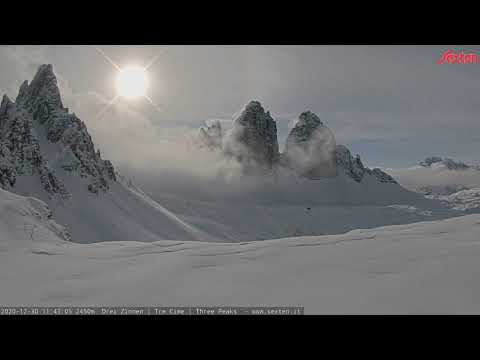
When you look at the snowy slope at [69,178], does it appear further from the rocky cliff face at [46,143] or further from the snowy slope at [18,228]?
the snowy slope at [18,228]

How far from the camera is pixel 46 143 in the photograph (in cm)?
11050

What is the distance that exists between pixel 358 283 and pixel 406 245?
163cm

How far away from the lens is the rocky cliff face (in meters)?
86.1

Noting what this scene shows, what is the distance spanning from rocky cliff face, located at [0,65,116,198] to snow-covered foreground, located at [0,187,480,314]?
86.4 meters

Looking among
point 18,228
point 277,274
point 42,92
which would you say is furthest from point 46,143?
point 277,274

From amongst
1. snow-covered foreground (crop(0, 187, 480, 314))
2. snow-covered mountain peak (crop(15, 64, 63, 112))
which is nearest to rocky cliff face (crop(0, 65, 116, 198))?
snow-covered mountain peak (crop(15, 64, 63, 112))

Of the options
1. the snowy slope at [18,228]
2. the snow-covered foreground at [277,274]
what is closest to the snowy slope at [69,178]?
the snowy slope at [18,228]

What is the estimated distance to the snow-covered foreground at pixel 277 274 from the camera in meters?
3.33

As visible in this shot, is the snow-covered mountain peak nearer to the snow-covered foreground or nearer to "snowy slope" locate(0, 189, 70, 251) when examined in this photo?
"snowy slope" locate(0, 189, 70, 251)

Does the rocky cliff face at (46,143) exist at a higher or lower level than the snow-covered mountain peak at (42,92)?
lower

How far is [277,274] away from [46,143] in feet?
415

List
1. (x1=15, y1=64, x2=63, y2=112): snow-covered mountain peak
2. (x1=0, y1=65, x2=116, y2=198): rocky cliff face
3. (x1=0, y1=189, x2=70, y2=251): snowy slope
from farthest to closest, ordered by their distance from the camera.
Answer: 1. (x1=15, y1=64, x2=63, y2=112): snow-covered mountain peak
2. (x1=0, y1=65, x2=116, y2=198): rocky cliff face
3. (x1=0, y1=189, x2=70, y2=251): snowy slope

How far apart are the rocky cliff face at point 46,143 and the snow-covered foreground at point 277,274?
8637 centimetres
